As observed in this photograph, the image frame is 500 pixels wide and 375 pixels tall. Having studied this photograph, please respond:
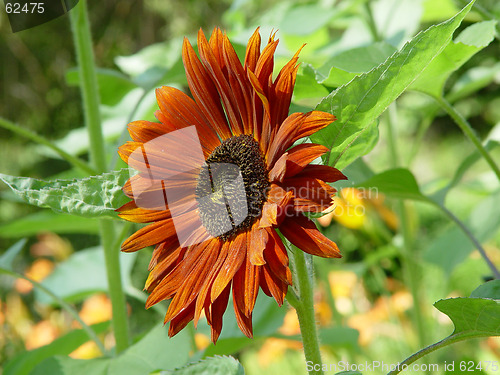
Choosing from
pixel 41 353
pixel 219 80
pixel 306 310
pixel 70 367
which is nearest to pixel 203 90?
pixel 219 80

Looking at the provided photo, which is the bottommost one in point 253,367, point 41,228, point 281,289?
point 253,367

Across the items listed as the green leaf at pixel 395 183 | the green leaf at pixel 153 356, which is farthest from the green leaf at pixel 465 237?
the green leaf at pixel 153 356

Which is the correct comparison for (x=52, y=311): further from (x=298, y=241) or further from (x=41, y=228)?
(x=298, y=241)

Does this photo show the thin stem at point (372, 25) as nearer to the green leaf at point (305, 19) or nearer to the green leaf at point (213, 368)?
the green leaf at point (305, 19)

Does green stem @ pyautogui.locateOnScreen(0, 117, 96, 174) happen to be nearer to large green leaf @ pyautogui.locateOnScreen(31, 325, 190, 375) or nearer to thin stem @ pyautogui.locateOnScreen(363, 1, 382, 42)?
large green leaf @ pyautogui.locateOnScreen(31, 325, 190, 375)

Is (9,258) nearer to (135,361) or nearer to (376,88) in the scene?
(135,361)

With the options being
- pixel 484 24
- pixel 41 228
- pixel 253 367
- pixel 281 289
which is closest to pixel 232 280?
pixel 281 289

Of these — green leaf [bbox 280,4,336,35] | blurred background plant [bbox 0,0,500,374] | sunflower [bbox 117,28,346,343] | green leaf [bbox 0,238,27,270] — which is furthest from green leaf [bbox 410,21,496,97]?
green leaf [bbox 0,238,27,270]
